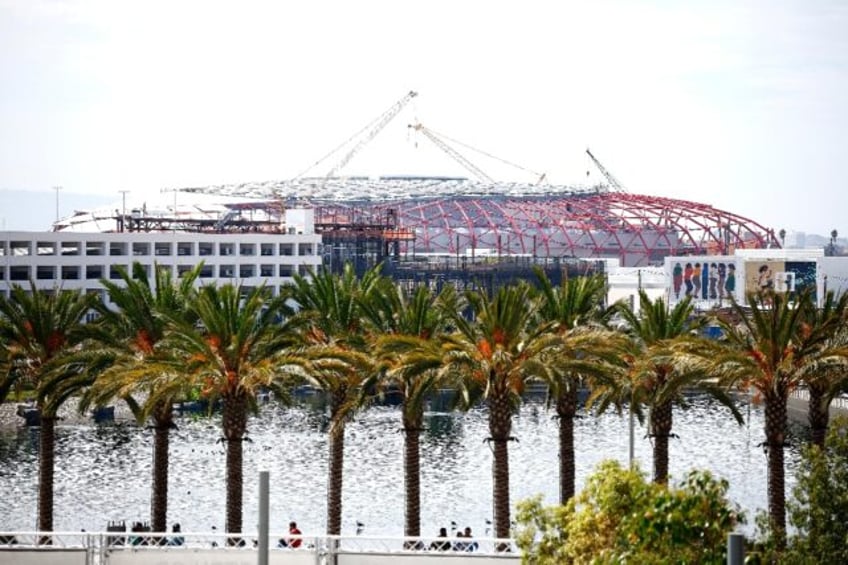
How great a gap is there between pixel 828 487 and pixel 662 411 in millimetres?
23040

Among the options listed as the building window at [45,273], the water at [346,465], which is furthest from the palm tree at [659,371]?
the building window at [45,273]

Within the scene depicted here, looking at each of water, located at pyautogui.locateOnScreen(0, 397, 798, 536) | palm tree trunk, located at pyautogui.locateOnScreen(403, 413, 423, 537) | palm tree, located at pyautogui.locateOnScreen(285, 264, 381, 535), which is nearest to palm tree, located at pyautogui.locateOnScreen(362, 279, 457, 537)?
palm tree trunk, located at pyautogui.locateOnScreen(403, 413, 423, 537)

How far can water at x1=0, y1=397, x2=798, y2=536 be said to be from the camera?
69438 mm

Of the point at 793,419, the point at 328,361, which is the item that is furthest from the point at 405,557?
the point at 793,419

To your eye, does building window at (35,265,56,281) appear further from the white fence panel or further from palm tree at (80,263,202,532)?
the white fence panel

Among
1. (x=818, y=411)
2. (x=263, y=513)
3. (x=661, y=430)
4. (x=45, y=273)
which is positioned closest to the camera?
(x=263, y=513)

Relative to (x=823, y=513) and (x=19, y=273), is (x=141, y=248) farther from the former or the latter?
(x=823, y=513)

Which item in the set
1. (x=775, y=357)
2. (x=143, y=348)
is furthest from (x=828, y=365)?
(x=143, y=348)

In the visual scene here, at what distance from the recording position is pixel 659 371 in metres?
50.3

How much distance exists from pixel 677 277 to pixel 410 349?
13542cm

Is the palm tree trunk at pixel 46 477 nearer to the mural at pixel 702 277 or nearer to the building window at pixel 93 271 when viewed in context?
the building window at pixel 93 271

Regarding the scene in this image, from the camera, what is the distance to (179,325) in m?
45.0

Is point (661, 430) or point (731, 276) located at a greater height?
point (731, 276)

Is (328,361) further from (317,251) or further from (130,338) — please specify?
(317,251)
